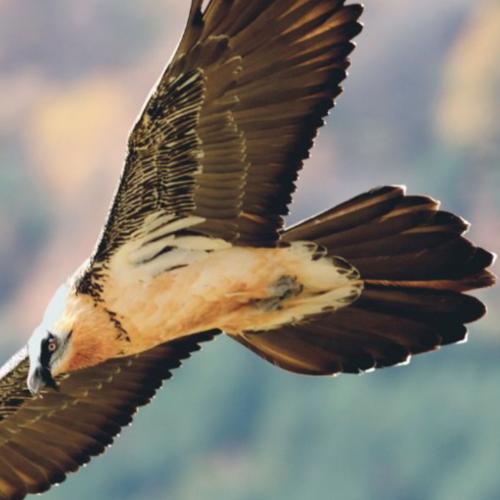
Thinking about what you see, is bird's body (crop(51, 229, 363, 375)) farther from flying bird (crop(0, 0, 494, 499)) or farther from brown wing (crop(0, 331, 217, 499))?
brown wing (crop(0, 331, 217, 499))

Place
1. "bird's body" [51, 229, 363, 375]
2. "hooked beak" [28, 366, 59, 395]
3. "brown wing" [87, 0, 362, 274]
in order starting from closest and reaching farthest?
"brown wing" [87, 0, 362, 274]
"bird's body" [51, 229, 363, 375]
"hooked beak" [28, 366, 59, 395]

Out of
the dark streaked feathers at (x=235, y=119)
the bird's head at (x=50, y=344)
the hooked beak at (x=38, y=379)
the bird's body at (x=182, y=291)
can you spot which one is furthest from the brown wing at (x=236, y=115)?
the hooked beak at (x=38, y=379)

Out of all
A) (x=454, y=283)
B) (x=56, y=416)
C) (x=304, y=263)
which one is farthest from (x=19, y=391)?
(x=454, y=283)

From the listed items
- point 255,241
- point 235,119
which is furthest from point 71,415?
point 235,119

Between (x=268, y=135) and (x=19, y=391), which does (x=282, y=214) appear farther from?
(x=19, y=391)

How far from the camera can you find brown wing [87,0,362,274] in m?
7.50

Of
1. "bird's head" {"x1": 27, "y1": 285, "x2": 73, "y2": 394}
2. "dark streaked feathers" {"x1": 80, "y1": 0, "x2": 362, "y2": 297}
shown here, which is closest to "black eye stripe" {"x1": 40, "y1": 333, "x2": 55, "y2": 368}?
"bird's head" {"x1": 27, "y1": 285, "x2": 73, "y2": 394}

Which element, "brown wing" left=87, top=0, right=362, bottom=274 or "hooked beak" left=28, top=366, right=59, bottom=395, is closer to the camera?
"brown wing" left=87, top=0, right=362, bottom=274

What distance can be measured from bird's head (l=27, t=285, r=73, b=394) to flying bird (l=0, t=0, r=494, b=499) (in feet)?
0.03

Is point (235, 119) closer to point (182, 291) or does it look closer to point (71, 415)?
point (182, 291)

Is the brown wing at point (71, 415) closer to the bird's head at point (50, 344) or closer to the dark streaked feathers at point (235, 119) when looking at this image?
the bird's head at point (50, 344)

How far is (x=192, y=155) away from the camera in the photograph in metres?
7.77

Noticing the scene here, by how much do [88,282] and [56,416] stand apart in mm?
1924

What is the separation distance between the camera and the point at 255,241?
8078mm
